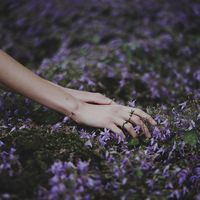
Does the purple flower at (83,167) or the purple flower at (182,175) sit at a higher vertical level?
the purple flower at (83,167)

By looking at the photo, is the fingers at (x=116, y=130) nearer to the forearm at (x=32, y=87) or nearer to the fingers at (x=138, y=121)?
the fingers at (x=138, y=121)

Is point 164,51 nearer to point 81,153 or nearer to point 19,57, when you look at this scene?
point 19,57

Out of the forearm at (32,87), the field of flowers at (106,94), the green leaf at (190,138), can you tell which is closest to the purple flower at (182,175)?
the field of flowers at (106,94)

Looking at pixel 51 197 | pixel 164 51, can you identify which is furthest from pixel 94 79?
pixel 51 197

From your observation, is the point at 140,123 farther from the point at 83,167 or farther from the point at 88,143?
the point at 83,167

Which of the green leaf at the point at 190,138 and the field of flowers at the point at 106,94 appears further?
the green leaf at the point at 190,138

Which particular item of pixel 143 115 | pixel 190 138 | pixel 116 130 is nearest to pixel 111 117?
pixel 116 130

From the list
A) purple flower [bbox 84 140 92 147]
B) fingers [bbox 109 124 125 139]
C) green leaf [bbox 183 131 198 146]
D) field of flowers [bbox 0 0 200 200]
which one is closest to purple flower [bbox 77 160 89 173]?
field of flowers [bbox 0 0 200 200]

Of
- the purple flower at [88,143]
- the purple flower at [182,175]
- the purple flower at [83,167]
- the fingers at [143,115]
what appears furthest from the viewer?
the fingers at [143,115]
